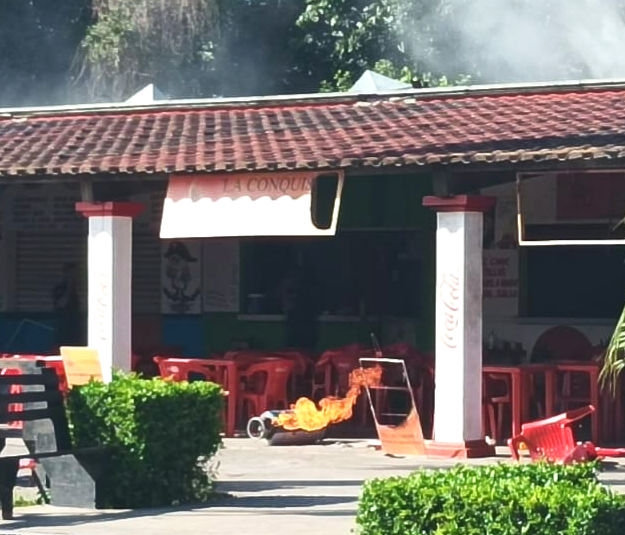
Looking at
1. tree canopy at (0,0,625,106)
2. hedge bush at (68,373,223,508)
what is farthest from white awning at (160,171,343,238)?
tree canopy at (0,0,625,106)

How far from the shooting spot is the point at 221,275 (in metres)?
21.6

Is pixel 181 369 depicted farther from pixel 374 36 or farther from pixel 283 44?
pixel 283 44

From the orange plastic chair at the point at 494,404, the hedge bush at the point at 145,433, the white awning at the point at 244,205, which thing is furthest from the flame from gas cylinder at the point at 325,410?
the hedge bush at the point at 145,433

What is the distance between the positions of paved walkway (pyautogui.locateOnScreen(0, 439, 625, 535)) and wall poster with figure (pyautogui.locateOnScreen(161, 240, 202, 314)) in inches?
178

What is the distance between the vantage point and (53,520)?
11.7 meters

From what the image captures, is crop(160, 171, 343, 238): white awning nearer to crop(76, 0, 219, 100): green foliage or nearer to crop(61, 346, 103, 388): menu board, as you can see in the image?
crop(61, 346, 103, 388): menu board

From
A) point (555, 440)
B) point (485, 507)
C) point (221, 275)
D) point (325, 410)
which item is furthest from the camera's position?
point (221, 275)

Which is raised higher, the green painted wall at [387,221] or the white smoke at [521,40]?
the white smoke at [521,40]

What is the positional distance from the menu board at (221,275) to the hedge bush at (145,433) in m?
8.85

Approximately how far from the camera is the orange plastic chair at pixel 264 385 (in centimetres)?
1850

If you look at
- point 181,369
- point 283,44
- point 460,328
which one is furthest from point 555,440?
point 283,44

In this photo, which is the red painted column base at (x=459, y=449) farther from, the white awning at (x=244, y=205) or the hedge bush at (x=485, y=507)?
the hedge bush at (x=485, y=507)

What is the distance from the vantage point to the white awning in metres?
16.5

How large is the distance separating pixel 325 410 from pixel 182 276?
4540 mm
